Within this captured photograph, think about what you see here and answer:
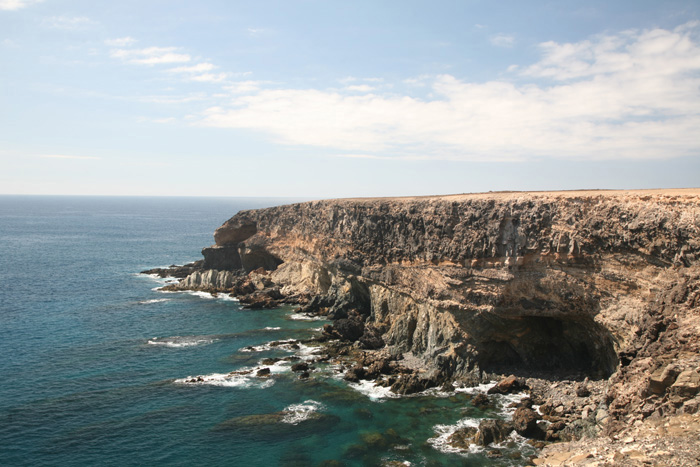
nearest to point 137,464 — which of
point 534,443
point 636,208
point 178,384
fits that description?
point 178,384

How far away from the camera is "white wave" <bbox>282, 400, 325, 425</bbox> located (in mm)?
34156

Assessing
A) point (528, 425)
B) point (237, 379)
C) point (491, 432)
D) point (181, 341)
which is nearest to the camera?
point (491, 432)

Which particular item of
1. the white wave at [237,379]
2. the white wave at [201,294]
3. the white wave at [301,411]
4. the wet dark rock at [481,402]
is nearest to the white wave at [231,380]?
the white wave at [237,379]

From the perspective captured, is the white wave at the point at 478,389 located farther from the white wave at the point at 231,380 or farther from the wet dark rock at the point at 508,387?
the white wave at the point at 231,380

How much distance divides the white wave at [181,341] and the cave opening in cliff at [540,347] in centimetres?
3008

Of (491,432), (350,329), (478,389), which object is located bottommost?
(478,389)

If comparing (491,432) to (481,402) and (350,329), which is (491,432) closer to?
(481,402)

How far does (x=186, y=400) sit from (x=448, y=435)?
20.6 m

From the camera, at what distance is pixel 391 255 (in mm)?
51188

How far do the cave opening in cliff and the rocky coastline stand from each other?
117 millimetres

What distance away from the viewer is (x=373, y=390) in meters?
39.3

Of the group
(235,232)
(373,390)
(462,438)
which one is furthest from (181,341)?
(235,232)

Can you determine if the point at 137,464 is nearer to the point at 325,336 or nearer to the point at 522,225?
the point at 325,336

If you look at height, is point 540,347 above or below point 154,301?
above
